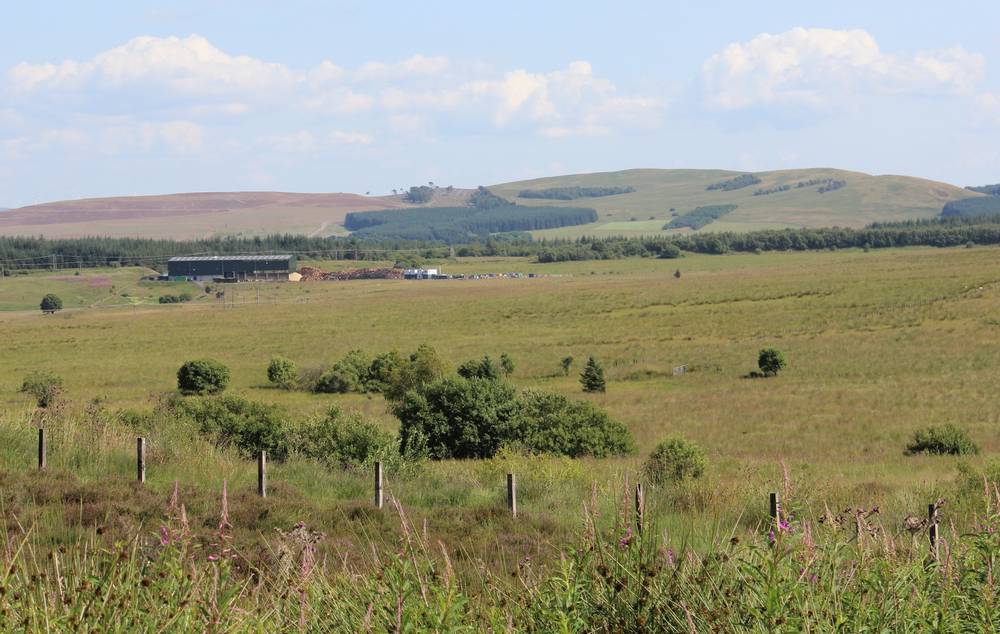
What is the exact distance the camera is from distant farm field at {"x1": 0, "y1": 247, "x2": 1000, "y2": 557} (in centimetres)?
1394

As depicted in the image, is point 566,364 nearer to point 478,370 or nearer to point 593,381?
point 593,381

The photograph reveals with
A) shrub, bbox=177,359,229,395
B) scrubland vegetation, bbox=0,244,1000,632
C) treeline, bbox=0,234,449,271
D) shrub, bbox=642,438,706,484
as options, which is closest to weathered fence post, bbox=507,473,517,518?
scrubland vegetation, bbox=0,244,1000,632

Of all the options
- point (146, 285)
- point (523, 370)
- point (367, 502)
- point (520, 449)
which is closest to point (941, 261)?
point (523, 370)

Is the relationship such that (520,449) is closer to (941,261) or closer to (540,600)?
(540,600)

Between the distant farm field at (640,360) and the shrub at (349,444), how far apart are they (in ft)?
2.97

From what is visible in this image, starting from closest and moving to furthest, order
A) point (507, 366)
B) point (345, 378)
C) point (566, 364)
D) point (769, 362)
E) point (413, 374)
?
point (413, 374), point (345, 378), point (769, 362), point (507, 366), point (566, 364)

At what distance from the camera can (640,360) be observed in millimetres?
58844

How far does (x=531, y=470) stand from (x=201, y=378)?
116ft

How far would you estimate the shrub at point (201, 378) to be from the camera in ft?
163

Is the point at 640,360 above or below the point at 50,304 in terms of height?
below

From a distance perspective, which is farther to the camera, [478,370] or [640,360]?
[640,360]

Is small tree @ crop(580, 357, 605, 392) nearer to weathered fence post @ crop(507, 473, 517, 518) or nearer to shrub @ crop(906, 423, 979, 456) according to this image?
shrub @ crop(906, 423, 979, 456)

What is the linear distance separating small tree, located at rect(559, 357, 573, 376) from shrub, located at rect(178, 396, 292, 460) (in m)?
29.6

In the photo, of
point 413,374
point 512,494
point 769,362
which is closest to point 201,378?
point 413,374
